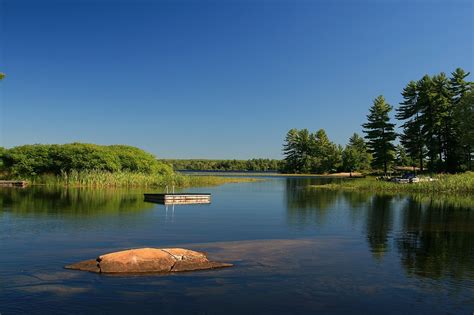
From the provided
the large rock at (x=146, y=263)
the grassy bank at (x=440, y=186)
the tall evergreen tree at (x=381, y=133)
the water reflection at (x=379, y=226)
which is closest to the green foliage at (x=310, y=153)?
the tall evergreen tree at (x=381, y=133)

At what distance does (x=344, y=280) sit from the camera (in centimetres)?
1424

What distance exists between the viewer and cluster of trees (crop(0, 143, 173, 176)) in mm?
69188

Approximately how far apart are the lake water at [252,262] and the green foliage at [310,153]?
108 metres

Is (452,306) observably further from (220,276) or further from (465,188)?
(465,188)

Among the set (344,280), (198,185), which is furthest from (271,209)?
(198,185)

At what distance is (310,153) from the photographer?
148500mm

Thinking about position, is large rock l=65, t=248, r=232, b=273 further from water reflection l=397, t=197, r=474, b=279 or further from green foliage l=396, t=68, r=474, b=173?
green foliage l=396, t=68, r=474, b=173

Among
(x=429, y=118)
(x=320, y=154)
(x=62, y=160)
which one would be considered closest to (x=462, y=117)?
(x=429, y=118)

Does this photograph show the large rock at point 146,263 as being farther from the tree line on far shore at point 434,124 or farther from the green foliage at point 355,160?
the green foliage at point 355,160

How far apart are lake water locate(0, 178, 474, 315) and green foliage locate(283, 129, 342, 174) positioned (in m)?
108

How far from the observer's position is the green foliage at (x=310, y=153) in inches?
5477

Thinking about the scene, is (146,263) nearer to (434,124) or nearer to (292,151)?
(434,124)

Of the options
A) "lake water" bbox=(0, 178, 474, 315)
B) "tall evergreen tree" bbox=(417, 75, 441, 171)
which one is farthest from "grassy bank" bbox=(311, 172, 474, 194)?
"lake water" bbox=(0, 178, 474, 315)

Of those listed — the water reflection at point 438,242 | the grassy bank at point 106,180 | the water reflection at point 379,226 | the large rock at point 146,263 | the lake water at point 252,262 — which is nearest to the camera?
the lake water at point 252,262
